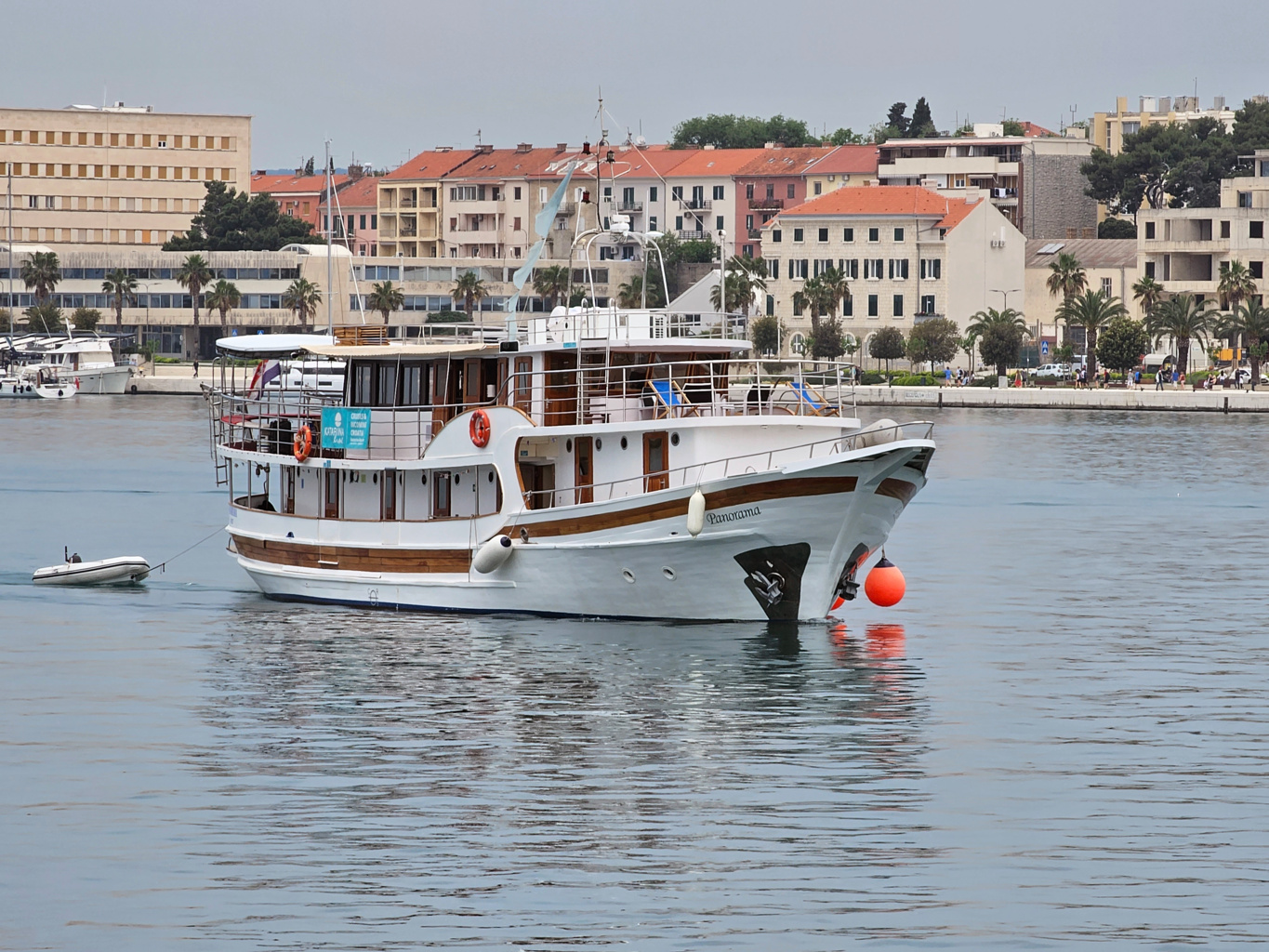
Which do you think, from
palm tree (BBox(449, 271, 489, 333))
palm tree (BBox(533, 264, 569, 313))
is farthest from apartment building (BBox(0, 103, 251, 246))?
palm tree (BBox(533, 264, 569, 313))

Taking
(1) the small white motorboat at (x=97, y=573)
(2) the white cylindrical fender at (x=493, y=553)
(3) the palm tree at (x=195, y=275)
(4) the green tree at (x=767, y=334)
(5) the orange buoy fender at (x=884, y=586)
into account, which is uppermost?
(3) the palm tree at (x=195, y=275)

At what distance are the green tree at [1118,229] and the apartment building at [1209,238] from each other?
25.1 metres

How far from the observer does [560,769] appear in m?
23.2

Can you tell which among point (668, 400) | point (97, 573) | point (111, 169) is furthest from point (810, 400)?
point (111, 169)

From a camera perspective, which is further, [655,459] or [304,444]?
[304,444]

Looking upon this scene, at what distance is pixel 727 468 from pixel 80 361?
374 feet

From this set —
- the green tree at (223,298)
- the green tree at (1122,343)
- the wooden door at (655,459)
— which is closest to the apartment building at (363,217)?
the green tree at (223,298)

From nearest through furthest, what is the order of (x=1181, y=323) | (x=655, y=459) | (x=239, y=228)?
1. (x=655, y=459)
2. (x=1181, y=323)
3. (x=239, y=228)

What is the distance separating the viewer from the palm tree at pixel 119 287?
495 ft

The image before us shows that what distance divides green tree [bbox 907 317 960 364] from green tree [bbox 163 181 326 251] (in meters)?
63.7

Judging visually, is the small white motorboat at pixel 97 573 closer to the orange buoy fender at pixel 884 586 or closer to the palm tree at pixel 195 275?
the orange buoy fender at pixel 884 586

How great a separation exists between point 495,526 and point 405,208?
141 m

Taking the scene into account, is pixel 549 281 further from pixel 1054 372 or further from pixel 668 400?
pixel 668 400

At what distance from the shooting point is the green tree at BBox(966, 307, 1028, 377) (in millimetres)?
121750
